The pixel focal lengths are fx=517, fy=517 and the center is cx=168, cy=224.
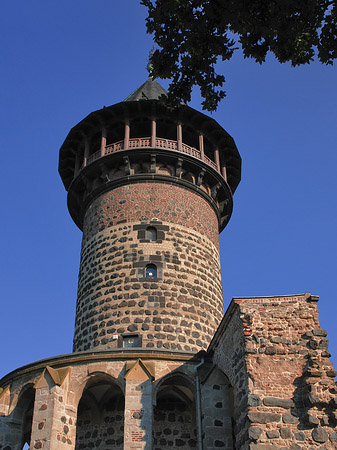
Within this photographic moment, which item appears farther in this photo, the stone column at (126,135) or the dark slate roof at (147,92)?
the dark slate roof at (147,92)

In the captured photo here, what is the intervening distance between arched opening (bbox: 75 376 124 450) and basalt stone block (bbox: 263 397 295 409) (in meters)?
5.06

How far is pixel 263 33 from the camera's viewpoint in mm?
7238

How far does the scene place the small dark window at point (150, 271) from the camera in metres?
17.5

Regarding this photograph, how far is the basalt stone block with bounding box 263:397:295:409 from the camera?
10.5m

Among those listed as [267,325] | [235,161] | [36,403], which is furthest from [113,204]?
[267,325]

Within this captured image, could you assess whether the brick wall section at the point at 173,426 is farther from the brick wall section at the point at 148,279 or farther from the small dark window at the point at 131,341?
the small dark window at the point at 131,341

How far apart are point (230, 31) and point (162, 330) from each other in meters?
10.7

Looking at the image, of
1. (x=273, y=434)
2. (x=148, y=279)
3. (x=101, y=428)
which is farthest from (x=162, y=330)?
(x=273, y=434)

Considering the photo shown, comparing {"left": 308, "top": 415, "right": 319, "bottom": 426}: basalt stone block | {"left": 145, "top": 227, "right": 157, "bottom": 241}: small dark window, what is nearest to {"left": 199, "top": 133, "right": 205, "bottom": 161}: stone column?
{"left": 145, "top": 227, "right": 157, "bottom": 241}: small dark window

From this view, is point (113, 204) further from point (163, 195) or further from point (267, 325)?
point (267, 325)

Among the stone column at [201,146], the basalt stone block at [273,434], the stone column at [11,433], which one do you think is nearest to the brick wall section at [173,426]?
the stone column at [11,433]

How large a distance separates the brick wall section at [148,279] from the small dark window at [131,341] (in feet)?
0.62

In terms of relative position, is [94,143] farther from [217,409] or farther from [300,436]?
[300,436]

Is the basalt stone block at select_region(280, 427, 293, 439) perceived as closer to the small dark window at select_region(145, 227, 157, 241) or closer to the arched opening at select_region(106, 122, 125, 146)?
the small dark window at select_region(145, 227, 157, 241)
